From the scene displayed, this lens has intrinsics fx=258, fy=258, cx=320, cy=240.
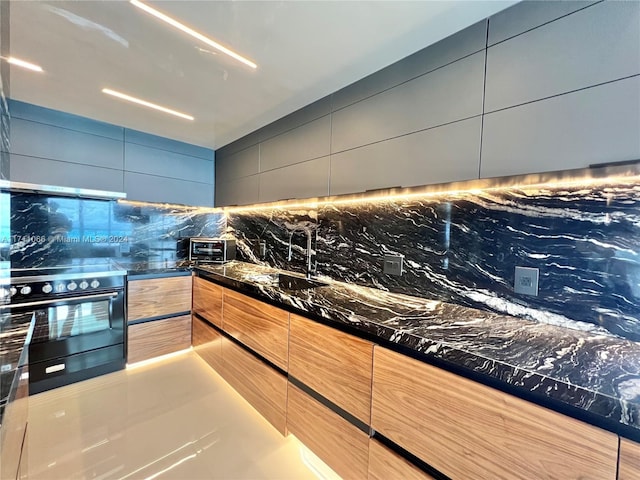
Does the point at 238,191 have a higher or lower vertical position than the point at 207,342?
higher

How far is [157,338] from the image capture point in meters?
2.35

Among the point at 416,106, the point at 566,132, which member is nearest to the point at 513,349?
the point at 566,132

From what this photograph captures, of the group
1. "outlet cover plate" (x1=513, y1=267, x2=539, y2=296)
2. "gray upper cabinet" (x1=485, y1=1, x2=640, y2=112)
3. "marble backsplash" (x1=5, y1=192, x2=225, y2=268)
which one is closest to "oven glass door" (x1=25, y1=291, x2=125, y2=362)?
"marble backsplash" (x1=5, y1=192, x2=225, y2=268)

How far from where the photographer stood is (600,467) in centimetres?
59

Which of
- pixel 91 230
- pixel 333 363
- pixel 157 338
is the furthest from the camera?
pixel 91 230

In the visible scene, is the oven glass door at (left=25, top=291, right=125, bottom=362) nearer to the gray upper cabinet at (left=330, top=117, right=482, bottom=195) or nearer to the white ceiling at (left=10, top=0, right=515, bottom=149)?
the white ceiling at (left=10, top=0, right=515, bottom=149)

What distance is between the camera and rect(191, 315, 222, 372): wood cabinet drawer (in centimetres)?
212

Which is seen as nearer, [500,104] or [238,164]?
[500,104]

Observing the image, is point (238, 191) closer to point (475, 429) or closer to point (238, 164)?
point (238, 164)

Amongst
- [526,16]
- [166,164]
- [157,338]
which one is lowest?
[157,338]

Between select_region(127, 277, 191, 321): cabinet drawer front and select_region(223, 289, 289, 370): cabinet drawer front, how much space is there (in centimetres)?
74

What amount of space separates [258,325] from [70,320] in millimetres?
1523

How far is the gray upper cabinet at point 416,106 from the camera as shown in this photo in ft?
3.80

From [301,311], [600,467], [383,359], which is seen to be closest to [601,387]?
[600,467]
